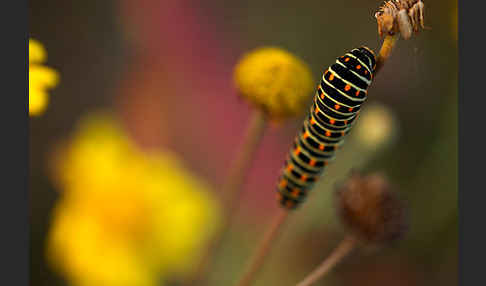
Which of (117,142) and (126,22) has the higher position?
(126,22)

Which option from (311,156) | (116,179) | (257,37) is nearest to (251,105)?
(311,156)

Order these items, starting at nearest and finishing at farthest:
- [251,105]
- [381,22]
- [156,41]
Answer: [381,22], [251,105], [156,41]

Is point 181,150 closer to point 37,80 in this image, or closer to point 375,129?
point 375,129

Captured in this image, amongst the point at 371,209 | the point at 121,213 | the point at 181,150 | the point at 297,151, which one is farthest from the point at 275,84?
the point at 181,150

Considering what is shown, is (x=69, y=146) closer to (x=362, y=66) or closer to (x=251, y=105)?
(x=251, y=105)

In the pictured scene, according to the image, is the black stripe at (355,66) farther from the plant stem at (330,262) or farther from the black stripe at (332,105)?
the plant stem at (330,262)

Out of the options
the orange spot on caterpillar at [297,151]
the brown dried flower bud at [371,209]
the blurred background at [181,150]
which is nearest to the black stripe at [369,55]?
the orange spot on caterpillar at [297,151]

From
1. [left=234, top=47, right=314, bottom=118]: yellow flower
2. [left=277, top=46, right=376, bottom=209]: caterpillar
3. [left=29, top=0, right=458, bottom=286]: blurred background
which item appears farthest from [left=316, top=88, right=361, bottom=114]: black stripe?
[left=29, top=0, right=458, bottom=286]: blurred background
